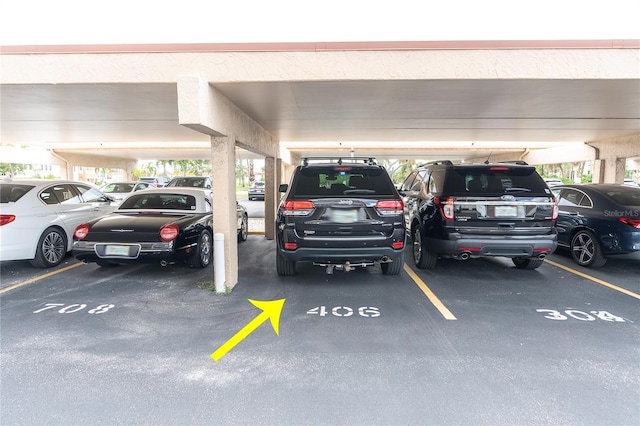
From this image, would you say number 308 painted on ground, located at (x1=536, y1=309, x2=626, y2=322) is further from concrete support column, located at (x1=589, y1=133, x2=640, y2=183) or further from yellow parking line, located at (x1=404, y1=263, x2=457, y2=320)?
concrete support column, located at (x1=589, y1=133, x2=640, y2=183)

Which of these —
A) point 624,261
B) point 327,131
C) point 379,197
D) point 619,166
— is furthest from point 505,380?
point 619,166

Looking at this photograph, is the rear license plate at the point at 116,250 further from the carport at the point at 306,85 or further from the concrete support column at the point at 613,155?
the concrete support column at the point at 613,155

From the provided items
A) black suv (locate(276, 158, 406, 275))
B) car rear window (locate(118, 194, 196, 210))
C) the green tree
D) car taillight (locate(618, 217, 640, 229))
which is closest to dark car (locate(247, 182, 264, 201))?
car rear window (locate(118, 194, 196, 210))

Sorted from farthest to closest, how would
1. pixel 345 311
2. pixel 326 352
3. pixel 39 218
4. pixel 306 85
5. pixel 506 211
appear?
1. pixel 39 218
2. pixel 506 211
3. pixel 306 85
4. pixel 345 311
5. pixel 326 352

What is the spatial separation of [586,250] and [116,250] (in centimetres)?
793

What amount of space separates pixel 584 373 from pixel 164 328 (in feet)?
13.2

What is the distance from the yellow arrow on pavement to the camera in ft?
10.9

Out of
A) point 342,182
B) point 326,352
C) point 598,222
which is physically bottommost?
point 326,352

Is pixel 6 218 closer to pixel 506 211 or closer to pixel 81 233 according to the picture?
pixel 81 233

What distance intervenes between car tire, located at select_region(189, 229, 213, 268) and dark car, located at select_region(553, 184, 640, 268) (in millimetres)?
6779

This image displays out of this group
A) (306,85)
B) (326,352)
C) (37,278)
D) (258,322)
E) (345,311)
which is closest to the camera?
(326,352)

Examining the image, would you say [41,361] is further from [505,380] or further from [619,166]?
[619,166]

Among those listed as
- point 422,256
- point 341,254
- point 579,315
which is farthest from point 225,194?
point 579,315

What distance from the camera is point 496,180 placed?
17.3 ft
